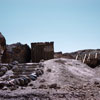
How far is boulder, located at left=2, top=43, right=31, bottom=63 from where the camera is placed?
54.8 feet

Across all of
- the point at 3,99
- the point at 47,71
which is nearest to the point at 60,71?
the point at 47,71

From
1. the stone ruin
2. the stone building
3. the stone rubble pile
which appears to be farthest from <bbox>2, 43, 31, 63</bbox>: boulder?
the stone rubble pile

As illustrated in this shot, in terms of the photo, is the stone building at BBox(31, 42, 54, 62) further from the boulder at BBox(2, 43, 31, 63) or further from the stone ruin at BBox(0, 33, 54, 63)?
the boulder at BBox(2, 43, 31, 63)

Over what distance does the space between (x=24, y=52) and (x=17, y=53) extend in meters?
0.68

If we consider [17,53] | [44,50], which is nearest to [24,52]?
[17,53]

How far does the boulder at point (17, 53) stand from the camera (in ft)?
54.8

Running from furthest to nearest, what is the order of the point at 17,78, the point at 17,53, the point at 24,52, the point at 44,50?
the point at 24,52
the point at 17,53
the point at 44,50
the point at 17,78

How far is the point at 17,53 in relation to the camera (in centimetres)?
1717

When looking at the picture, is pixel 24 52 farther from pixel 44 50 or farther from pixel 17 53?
pixel 44 50

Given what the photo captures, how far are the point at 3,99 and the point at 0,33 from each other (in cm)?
1228

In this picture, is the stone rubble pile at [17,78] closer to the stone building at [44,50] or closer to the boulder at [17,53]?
the stone building at [44,50]

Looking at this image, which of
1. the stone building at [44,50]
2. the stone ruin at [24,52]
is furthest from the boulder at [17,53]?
the stone building at [44,50]

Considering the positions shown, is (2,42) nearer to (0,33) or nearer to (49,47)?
(0,33)

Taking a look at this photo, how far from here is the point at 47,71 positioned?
9.30 metres
